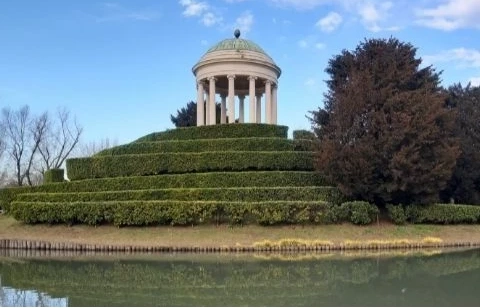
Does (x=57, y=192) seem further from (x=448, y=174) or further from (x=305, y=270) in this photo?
(x=448, y=174)

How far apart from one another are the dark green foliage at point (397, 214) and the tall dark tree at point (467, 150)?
10.5m

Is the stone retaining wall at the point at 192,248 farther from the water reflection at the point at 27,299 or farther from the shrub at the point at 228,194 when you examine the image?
the water reflection at the point at 27,299

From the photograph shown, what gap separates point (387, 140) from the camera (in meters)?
28.9

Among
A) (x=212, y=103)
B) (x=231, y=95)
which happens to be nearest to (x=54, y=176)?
(x=212, y=103)

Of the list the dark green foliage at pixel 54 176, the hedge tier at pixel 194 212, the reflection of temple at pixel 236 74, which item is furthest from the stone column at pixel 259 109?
the hedge tier at pixel 194 212

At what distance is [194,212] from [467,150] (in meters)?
22.2

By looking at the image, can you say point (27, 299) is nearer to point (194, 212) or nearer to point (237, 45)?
point (194, 212)

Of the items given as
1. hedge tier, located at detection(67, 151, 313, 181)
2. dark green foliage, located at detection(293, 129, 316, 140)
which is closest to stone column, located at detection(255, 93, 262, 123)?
dark green foliage, located at detection(293, 129, 316, 140)

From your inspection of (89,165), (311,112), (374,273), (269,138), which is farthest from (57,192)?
(374,273)

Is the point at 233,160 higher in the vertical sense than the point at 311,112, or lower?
lower

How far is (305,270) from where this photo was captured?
17.9 metres

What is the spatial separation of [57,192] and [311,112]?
17.1 meters

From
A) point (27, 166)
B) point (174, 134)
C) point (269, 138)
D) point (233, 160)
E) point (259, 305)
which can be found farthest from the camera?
point (27, 166)

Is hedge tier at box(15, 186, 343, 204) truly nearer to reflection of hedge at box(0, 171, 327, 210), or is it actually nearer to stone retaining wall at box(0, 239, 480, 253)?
reflection of hedge at box(0, 171, 327, 210)
